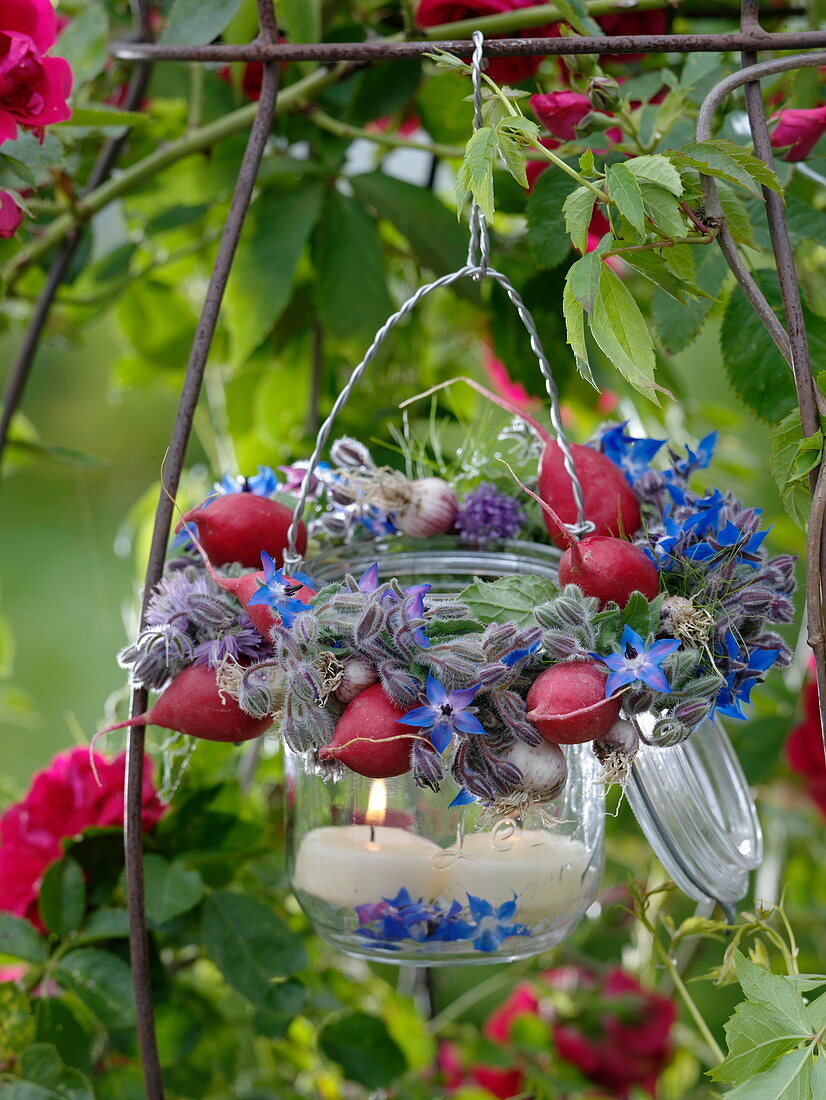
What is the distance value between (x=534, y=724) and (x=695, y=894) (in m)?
0.17

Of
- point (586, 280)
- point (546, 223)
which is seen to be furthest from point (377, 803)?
point (546, 223)

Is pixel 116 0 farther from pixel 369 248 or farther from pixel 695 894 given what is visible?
pixel 695 894

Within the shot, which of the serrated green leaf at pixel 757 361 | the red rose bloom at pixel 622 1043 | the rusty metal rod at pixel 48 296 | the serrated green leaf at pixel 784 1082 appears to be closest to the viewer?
the serrated green leaf at pixel 784 1082

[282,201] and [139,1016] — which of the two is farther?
[282,201]

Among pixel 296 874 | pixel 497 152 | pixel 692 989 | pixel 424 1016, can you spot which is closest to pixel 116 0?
pixel 497 152

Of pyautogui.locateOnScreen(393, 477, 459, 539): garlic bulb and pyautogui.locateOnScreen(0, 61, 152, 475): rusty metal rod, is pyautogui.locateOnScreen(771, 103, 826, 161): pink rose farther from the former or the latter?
pyautogui.locateOnScreen(0, 61, 152, 475): rusty metal rod

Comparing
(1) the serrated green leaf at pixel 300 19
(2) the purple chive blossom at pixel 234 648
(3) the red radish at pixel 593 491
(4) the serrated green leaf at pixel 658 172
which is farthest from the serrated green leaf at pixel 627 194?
(1) the serrated green leaf at pixel 300 19

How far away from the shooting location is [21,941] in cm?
60

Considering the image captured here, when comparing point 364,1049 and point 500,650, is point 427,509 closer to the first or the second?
point 500,650

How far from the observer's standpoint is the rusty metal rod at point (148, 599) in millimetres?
465

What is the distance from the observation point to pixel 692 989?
4.02ft

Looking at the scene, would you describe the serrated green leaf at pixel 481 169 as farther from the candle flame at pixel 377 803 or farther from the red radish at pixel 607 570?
the candle flame at pixel 377 803

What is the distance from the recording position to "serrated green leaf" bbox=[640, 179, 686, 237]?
1.29 ft

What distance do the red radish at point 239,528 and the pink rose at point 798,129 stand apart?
316 millimetres
